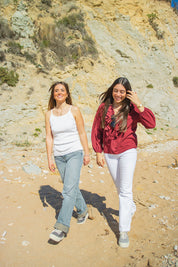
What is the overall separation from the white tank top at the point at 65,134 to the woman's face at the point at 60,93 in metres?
0.21

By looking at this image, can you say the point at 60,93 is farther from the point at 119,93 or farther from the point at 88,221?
the point at 88,221

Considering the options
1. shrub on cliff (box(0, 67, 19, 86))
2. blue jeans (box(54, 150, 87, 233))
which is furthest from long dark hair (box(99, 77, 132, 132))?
shrub on cliff (box(0, 67, 19, 86))

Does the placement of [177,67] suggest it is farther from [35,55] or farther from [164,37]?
[35,55]

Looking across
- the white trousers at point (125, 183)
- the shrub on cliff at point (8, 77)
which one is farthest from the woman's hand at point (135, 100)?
the shrub on cliff at point (8, 77)

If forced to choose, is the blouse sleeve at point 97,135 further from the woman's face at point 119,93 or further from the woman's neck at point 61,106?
the woman's neck at point 61,106

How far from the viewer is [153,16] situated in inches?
614

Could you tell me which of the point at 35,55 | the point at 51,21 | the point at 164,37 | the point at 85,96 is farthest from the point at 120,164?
the point at 164,37

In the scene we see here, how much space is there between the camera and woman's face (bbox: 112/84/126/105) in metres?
2.63

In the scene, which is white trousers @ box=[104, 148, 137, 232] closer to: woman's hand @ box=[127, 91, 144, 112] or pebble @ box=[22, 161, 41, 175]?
woman's hand @ box=[127, 91, 144, 112]

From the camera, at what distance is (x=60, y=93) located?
278 cm

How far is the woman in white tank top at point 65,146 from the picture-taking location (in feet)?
8.43

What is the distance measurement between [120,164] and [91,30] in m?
12.2

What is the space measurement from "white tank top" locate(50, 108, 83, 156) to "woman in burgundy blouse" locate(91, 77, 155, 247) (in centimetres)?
37

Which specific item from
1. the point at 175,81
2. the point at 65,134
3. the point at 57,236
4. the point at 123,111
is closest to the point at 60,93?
the point at 65,134
